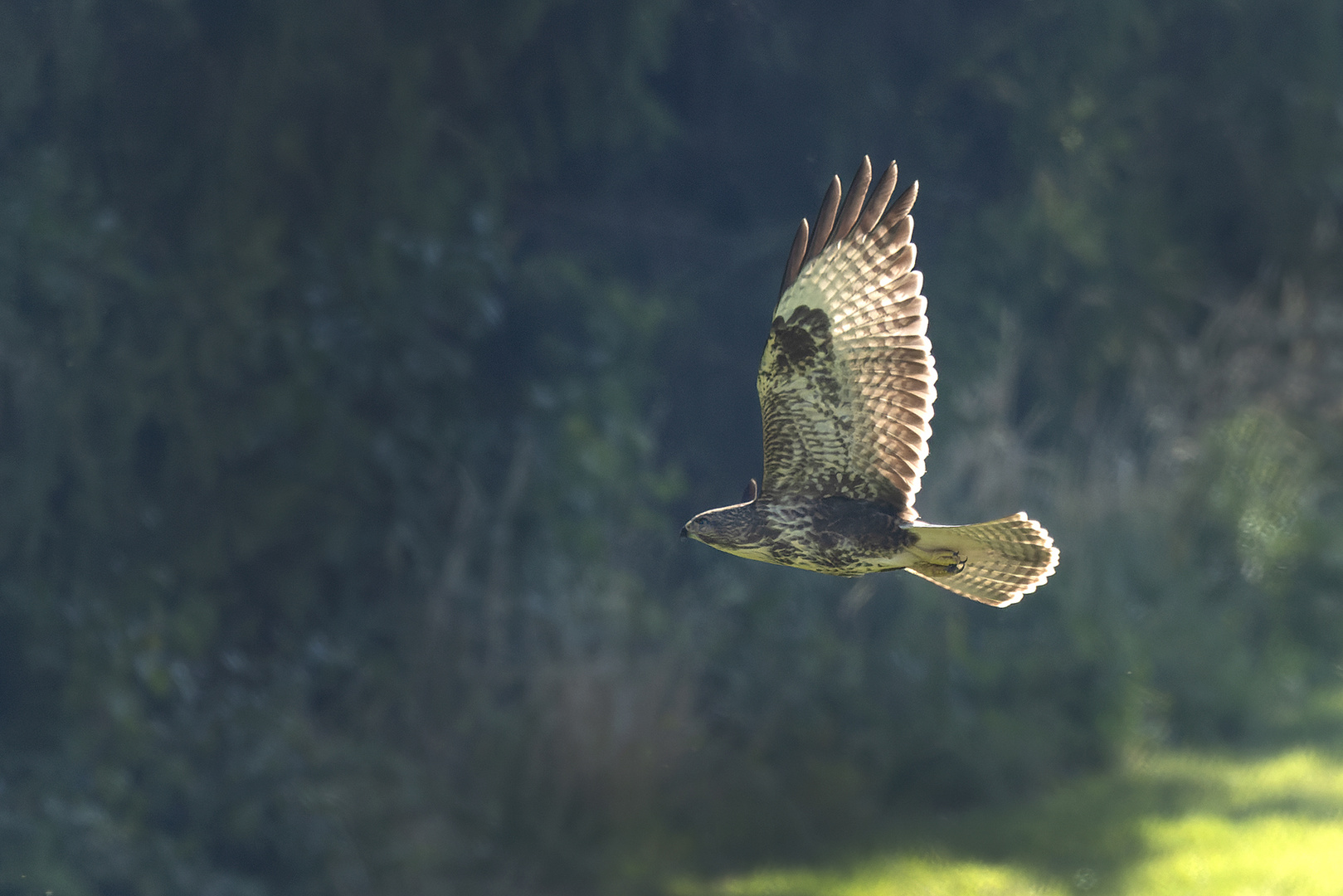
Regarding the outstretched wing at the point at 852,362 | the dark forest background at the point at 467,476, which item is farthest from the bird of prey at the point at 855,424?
the dark forest background at the point at 467,476

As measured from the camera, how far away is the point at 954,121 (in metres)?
6.91

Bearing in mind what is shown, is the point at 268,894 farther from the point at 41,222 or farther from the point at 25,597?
the point at 41,222

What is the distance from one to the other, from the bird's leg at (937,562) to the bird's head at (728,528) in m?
0.24

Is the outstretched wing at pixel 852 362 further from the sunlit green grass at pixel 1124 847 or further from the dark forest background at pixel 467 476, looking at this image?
the sunlit green grass at pixel 1124 847

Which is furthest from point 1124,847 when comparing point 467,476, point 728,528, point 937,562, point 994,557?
point 728,528

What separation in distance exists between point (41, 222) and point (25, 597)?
129cm

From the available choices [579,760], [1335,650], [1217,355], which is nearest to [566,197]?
[579,760]

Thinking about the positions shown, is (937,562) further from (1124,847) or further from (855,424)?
(1124,847)

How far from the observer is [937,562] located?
2062 millimetres

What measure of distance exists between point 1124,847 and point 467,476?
303 centimetres

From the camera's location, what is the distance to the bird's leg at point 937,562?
2.05 m

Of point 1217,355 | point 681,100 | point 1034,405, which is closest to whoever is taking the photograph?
point 681,100

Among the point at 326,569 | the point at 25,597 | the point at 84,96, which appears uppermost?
the point at 84,96

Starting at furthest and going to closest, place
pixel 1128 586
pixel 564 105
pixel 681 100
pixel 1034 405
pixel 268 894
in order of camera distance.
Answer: pixel 1034 405, pixel 1128 586, pixel 681 100, pixel 564 105, pixel 268 894
